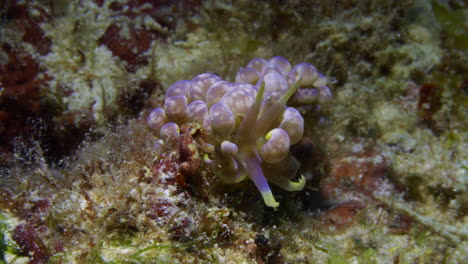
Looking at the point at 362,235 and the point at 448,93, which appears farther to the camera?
the point at 448,93

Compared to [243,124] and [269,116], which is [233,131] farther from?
[269,116]

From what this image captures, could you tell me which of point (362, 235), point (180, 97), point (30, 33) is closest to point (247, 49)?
point (180, 97)

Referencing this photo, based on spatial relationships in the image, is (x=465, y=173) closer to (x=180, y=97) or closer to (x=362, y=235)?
(x=362, y=235)

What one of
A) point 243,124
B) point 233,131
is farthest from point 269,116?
point 233,131
